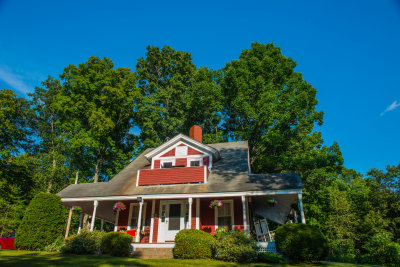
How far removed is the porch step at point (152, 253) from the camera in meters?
11.6

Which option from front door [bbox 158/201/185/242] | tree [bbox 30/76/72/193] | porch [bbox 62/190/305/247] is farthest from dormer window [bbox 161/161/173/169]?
tree [bbox 30/76/72/193]

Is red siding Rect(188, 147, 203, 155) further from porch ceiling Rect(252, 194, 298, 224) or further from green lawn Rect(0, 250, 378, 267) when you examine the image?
green lawn Rect(0, 250, 378, 267)

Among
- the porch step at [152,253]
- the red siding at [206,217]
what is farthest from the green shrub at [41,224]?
the red siding at [206,217]

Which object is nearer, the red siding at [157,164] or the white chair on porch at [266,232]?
the white chair on porch at [266,232]

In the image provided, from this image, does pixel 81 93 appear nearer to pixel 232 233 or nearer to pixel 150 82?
pixel 150 82

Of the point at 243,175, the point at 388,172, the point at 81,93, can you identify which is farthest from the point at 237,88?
the point at 388,172

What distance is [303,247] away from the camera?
9.31 meters

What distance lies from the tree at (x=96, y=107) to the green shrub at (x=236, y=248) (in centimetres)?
1984

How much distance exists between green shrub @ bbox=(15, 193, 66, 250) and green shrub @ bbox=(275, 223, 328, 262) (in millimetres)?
10998

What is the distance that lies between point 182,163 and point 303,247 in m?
9.54

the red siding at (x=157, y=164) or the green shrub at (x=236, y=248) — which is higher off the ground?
the red siding at (x=157, y=164)

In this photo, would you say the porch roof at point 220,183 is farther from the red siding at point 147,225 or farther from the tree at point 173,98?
the tree at point 173,98

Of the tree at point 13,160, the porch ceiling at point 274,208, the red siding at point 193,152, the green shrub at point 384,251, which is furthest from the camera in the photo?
the green shrub at point 384,251

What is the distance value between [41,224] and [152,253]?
19.4 ft
